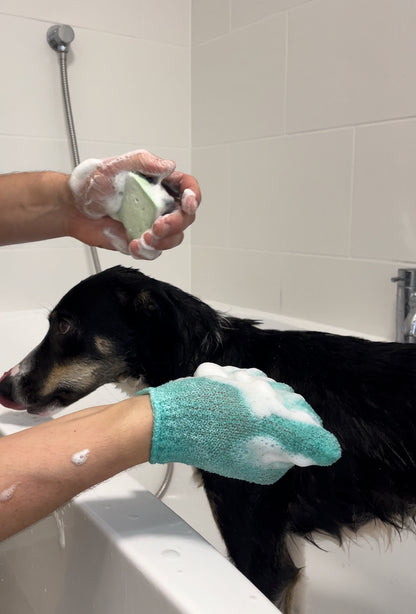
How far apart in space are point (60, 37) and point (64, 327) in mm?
1335

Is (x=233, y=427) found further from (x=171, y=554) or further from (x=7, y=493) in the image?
(x=7, y=493)

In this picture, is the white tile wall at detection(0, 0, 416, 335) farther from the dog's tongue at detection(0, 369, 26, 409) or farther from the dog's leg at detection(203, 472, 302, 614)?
the dog's tongue at detection(0, 369, 26, 409)

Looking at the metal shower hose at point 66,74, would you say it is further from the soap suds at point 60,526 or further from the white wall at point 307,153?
the soap suds at point 60,526

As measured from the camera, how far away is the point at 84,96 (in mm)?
2357

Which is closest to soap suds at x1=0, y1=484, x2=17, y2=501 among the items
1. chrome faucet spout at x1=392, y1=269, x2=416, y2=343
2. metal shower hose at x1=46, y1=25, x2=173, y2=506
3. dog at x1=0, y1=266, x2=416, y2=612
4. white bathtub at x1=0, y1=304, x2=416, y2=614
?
white bathtub at x1=0, y1=304, x2=416, y2=614

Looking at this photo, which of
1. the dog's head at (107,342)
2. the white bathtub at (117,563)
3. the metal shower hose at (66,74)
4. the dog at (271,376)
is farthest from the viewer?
the metal shower hose at (66,74)

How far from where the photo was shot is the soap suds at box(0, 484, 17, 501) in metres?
0.80

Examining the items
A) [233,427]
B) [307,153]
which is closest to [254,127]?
[307,153]

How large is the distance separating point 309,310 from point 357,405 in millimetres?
997

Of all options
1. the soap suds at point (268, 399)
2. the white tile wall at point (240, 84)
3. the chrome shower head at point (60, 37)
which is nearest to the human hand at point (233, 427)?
the soap suds at point (268, 399)

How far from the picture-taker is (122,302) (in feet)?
4.58

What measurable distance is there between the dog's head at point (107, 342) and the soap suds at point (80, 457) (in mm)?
550

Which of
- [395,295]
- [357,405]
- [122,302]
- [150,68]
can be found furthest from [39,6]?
[357,405]

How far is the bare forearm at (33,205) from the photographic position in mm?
1498
